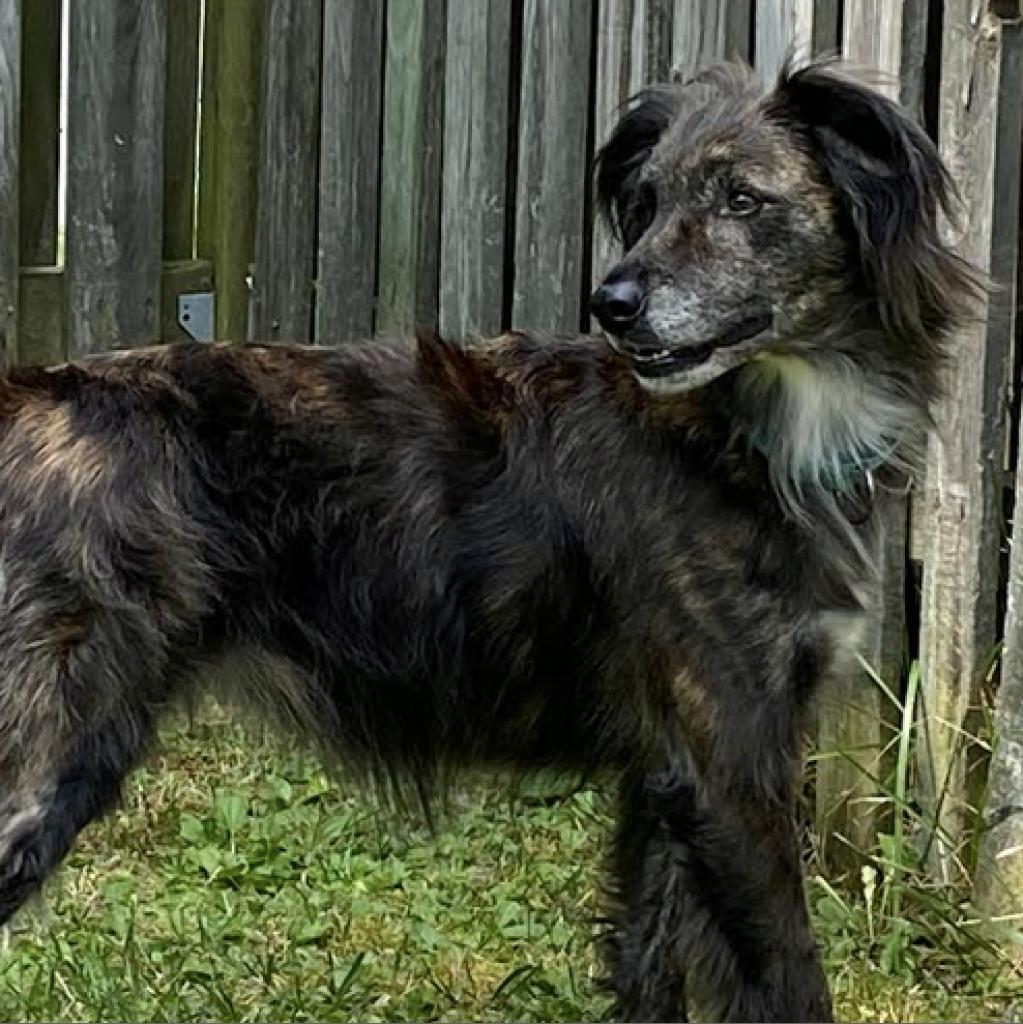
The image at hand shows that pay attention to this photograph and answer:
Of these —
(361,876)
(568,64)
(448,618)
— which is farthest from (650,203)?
(361,876)

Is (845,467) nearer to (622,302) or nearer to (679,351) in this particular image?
(679,351)

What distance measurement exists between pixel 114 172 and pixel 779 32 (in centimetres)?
176

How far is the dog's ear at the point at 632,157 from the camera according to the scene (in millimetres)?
4387

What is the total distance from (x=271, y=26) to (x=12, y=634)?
101 inches

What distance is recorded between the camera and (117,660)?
161 inches

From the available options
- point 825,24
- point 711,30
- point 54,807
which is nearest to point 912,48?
point 825,24

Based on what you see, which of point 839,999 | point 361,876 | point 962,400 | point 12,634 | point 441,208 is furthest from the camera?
point 441,208

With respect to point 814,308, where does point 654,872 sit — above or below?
below

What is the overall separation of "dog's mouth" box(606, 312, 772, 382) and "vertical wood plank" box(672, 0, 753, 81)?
59.7 inches

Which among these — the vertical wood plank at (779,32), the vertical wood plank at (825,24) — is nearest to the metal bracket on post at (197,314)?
the vertical wood plank at (779,32)

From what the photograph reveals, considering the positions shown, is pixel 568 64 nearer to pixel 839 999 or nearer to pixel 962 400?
pixel 962 400

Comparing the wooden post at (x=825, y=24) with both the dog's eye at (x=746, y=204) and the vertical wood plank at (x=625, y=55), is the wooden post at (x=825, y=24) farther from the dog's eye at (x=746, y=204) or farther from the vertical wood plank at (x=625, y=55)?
the dog's eye at (x=746, y=204)

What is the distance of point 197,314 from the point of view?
20.7ft

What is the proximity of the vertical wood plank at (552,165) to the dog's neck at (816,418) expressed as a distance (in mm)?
1720
